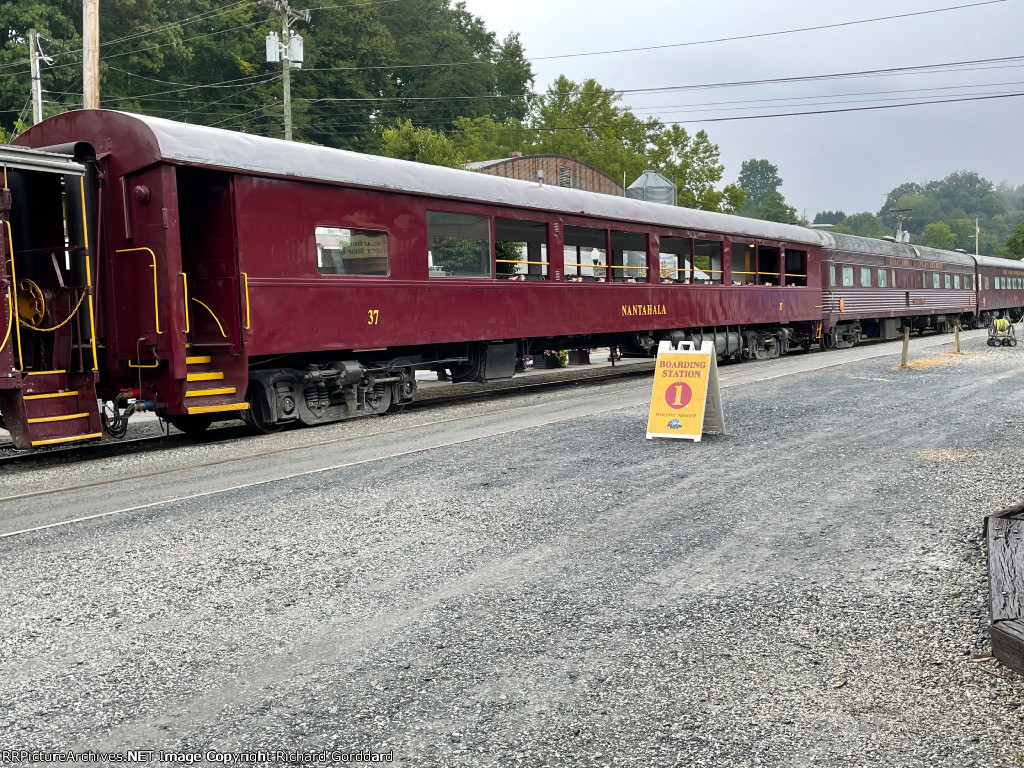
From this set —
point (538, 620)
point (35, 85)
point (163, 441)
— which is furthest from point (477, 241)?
point (35, 85)

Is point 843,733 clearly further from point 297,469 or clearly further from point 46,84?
point 46,84

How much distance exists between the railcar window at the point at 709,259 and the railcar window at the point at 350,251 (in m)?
9.24

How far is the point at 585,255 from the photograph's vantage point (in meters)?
16.6

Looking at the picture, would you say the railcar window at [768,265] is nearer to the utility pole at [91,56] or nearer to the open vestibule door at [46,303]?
the utility pole at [91,56]

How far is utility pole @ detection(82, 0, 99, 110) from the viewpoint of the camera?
16.0 meters

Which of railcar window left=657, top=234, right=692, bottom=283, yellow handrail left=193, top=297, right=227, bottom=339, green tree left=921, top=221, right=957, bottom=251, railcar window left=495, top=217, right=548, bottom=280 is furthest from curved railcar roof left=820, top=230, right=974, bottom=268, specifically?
green tree left=921, top=221, right=957, bottom=251

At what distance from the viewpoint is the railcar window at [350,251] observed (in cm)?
1166

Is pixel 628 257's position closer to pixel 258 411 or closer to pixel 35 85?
pixel 258 411

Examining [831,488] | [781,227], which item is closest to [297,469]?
[831,488]

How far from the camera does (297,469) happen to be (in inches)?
341

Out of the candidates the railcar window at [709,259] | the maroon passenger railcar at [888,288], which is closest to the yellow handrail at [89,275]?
the railcar window at [709,259]

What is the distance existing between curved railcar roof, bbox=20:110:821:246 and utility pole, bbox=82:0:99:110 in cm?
567

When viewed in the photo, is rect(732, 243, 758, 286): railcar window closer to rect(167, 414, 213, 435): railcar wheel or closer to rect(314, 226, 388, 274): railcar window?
rect(314, 226, 388, 274): railcar window

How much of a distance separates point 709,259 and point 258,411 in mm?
12041
